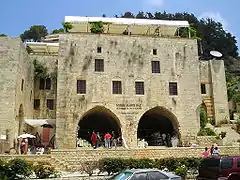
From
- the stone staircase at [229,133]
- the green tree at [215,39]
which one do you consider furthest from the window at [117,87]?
the green tree at [215,39]

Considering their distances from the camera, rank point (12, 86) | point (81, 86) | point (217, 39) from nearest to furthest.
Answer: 1. point (12, 86)
2. point (81, 86)
3. point (217, 39)

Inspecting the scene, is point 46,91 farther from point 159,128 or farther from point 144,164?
point 144,164

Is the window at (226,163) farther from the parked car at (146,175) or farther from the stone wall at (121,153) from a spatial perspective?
the stone wall at (121,153)

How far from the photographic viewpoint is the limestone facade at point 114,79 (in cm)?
2411

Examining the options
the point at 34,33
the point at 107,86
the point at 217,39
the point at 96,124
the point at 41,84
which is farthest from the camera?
the point at 34,33

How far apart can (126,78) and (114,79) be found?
1.02 meters

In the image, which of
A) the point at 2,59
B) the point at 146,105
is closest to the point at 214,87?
the point at 146,105

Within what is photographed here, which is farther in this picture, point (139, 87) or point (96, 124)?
point (96, 124)

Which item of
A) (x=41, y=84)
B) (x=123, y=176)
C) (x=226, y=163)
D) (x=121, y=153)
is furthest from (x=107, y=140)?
(x=123, y=176)

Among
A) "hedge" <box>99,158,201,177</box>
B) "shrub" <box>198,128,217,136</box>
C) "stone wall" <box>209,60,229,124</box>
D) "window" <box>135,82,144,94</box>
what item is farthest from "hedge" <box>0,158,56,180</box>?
"stone wall" <box>209,60,229,124</box>

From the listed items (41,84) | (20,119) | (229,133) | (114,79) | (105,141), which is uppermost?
(41,84)

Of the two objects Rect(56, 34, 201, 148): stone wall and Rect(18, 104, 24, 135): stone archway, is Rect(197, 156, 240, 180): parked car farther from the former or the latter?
Rect(18, 104, 24, 135): stone archway

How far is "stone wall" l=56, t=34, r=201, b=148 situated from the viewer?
2488 centimetres

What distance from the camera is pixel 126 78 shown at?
85.4ft
